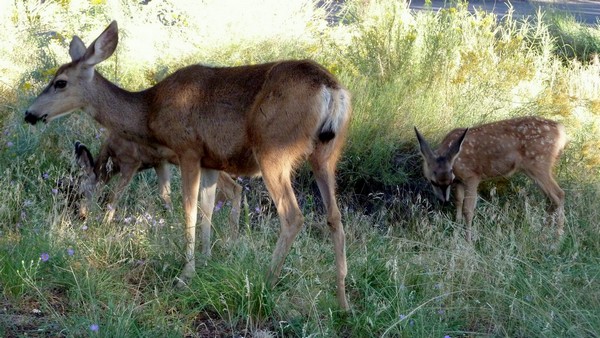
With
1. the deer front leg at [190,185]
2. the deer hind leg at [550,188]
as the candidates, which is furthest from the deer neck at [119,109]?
the deer hind leg at [550,188]

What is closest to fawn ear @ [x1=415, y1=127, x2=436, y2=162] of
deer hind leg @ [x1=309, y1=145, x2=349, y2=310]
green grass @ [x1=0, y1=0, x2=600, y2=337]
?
green grass @ [x1=0, y1=0, x2=600, y2=337]

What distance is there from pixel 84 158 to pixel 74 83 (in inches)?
62.3

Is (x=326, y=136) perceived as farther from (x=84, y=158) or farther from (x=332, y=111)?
(x=84, y=158)

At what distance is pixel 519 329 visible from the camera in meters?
5.59

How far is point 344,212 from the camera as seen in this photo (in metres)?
8.83

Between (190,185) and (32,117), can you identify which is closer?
(190,185)

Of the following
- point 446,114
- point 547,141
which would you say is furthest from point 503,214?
point 446,114

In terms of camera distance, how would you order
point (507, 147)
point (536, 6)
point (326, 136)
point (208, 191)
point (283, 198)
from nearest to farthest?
1. point (326, 136)
2. point (283, 198)
3. point (208, 191)
4. point (507, 147)
5. point (536, 6)

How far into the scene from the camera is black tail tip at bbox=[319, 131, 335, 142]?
6441 mm

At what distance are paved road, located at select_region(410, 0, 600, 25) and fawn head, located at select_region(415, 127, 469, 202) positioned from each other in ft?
20.9

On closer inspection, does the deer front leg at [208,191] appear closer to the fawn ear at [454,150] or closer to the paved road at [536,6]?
the fawn ear at [454,150]

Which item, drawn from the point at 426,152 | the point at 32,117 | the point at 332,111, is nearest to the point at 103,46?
the point at 32,117

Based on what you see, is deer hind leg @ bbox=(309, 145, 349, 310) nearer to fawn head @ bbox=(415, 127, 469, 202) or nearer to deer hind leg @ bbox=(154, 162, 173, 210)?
deer hind leg @ bbox=(154, 162, 173, 210)

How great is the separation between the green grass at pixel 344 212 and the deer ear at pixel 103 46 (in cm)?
111
